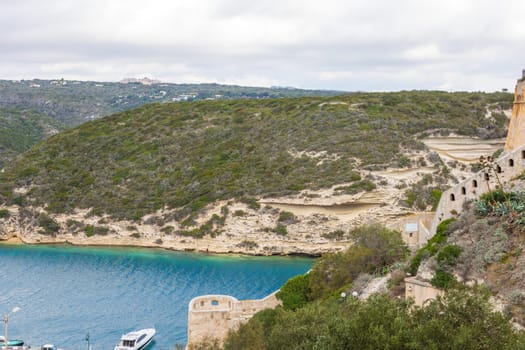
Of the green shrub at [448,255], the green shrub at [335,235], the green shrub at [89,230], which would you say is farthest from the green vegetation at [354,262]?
the green shrub at [89,230]

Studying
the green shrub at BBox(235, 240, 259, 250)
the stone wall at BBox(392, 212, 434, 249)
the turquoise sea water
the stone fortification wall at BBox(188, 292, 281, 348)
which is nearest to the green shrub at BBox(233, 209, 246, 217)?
the green shrub at BBox(235, 240, 259, 250)

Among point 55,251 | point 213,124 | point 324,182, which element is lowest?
point 55,251

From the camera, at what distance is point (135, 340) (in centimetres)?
2933

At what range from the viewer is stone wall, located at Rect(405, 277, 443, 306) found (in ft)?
56.0

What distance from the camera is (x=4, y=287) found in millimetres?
40656

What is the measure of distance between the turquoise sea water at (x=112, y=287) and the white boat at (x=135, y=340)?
55cm

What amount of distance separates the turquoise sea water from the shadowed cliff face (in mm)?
18642

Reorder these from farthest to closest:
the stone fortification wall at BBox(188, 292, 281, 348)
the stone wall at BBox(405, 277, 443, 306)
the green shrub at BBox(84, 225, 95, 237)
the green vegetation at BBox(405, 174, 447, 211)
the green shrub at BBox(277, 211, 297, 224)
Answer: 1. the green shrub at BBox(84, 225, 95, 237)
2. the green shrub at BBox(277, 211, 297, 224)
3. the green vegetation at BBox(405, 174, 447, 211)
4. the stone fortification wall at BBox(188, 292, 281, 348)
5. the stone wall at BBox(405, 277, 443, 306)

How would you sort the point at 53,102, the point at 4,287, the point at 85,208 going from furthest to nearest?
the point at 53,102 → the point at 85,208 → the point at 4,287

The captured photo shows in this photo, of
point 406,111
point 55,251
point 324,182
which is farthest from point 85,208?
point 406,111

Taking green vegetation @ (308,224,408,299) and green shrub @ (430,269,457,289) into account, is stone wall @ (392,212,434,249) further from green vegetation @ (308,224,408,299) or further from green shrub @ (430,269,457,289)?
green shrub @ (430,269,457,289)

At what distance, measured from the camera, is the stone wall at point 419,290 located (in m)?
17.1

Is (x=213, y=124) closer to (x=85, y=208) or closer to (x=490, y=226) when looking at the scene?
(x=85, y=208)

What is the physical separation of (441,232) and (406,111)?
1803 inches
